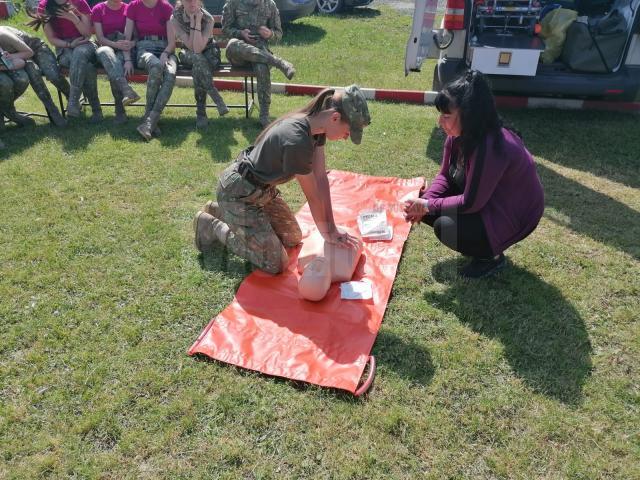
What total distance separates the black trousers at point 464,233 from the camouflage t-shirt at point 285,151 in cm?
99

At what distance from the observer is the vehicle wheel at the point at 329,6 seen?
12906mm

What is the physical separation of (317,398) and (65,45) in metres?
5.55

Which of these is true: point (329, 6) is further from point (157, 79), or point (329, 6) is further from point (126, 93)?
point (126, 93)

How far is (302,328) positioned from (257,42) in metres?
4.33

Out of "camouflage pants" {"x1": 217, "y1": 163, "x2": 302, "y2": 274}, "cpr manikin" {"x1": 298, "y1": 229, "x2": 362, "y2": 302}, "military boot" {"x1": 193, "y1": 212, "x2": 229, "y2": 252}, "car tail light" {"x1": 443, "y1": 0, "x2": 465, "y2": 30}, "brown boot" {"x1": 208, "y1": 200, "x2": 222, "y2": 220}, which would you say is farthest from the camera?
"car tail light" {"x1": 443, "y1": 0, "x2": 465, "y2": 30}

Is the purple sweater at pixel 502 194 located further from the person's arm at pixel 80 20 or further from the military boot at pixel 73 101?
the person's arm at pixel 80 20

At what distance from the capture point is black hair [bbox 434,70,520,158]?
9.67ft

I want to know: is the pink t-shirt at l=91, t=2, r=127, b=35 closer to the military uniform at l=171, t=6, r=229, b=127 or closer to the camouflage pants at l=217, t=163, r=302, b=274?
the military uniform at l=171, t=6, r=229, b=127

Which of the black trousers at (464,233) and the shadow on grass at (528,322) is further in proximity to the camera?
the black trousers at (464,233)

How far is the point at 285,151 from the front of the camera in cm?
306

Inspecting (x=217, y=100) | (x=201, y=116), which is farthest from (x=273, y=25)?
(x=201, y=116)

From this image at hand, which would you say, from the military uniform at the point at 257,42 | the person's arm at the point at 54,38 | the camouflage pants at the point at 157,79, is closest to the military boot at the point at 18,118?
the person's arm at the point at 54,38

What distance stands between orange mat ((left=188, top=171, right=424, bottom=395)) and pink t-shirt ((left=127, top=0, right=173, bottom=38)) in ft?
13.3

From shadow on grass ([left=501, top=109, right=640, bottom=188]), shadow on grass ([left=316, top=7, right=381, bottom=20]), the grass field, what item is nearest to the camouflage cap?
the grass field
